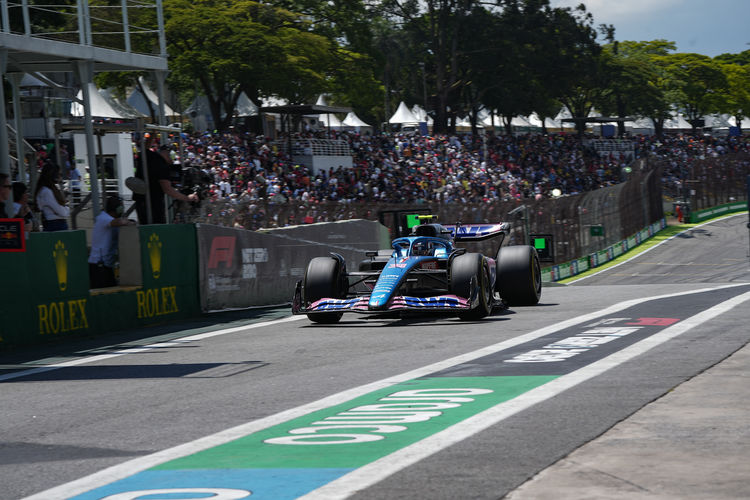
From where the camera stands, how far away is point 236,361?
10.4m

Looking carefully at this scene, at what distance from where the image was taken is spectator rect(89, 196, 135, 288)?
15172 millimetres

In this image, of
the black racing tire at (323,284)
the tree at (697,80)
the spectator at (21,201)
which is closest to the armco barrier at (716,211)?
the tree at (697,80)

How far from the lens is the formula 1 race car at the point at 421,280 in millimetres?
13570

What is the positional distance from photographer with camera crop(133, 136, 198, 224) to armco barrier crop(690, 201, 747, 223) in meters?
54.5

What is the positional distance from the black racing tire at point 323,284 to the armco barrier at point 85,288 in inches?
98.5

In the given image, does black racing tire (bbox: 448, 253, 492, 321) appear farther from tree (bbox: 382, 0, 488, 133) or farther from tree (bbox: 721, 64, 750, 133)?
tree (bbox: 721, 64, 750, 133)

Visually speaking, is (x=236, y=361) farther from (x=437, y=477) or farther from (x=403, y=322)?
(x=437, y=477)

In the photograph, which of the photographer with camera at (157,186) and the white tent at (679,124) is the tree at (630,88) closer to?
the white tent at (679,124)

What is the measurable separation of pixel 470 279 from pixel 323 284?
1.99 m

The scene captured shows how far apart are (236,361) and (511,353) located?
2.62 m

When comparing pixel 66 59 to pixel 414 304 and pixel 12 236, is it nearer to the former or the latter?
pixel 12 236

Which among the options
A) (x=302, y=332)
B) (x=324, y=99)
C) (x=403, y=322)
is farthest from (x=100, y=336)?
(x=324, y=99)

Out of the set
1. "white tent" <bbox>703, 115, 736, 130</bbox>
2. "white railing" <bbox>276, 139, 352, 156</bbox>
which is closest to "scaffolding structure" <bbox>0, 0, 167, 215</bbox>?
"white railing" <bbox>276, 139, 352, 156</bbox>

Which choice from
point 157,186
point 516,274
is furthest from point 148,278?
point 516,274
